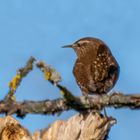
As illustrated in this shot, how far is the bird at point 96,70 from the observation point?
15.9 ft

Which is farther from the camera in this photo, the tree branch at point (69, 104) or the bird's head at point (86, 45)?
the bird's head at point (86, 45)

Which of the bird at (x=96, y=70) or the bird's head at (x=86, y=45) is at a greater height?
the bird's head at (x=86, y=45)

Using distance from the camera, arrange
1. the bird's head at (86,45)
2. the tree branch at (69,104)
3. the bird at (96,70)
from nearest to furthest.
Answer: the tree branch at (69,104), the bird at (96,70), the bird's head at (86,45)

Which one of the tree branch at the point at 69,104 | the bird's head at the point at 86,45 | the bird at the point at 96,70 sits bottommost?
the tree branch at the point at 69,104

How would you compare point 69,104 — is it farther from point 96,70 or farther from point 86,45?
point 86,45

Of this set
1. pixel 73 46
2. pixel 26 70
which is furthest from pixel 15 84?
pixel 73 46

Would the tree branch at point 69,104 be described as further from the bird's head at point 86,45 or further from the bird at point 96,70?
the bird's head at point 86,45

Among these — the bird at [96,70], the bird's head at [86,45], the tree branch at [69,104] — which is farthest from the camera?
the bird's head at [86,45]

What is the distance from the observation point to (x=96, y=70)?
490 centimetres

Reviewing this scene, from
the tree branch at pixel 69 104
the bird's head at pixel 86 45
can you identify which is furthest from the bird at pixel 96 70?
the tree branch at pixel 69 104

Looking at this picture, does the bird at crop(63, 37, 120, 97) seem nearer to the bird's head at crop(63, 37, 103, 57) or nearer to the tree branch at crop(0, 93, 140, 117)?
the bird's head at crop(63, 37, 103, 57)

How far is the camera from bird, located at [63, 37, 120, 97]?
15.9ft

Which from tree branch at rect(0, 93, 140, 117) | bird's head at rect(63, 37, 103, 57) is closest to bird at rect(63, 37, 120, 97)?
bird's head at rect(63, 37, 103, 57)

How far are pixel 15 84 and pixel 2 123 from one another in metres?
0.36
